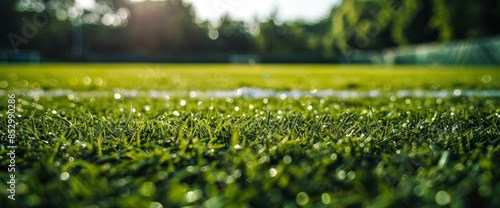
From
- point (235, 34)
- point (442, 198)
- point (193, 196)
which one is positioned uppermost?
point (235, 34)

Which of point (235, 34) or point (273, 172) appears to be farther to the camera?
point (235, 34)

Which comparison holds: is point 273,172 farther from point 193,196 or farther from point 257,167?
point 193,196

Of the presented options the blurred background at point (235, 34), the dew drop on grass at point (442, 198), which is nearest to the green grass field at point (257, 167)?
the dew drop on grass at point (442, 198)

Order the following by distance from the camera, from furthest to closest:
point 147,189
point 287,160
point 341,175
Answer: point 287,160, point 341,175, point 147,189

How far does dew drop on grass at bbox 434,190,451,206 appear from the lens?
0.90 m

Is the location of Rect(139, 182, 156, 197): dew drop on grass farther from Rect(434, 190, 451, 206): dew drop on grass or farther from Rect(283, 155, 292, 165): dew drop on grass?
Rect(434, 190, 451, 206): dew drop on grass

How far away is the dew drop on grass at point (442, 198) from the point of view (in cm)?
90

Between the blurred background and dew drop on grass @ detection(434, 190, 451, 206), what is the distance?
20627mm

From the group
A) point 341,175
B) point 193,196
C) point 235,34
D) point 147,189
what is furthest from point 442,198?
Answer: point 235,34

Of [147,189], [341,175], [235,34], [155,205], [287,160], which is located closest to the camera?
[155,205]

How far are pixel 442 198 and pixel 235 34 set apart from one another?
2322 inches

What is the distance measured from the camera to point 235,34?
59.1 meters

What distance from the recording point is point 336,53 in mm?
52594

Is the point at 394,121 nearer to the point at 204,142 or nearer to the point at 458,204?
the point at 204,142
